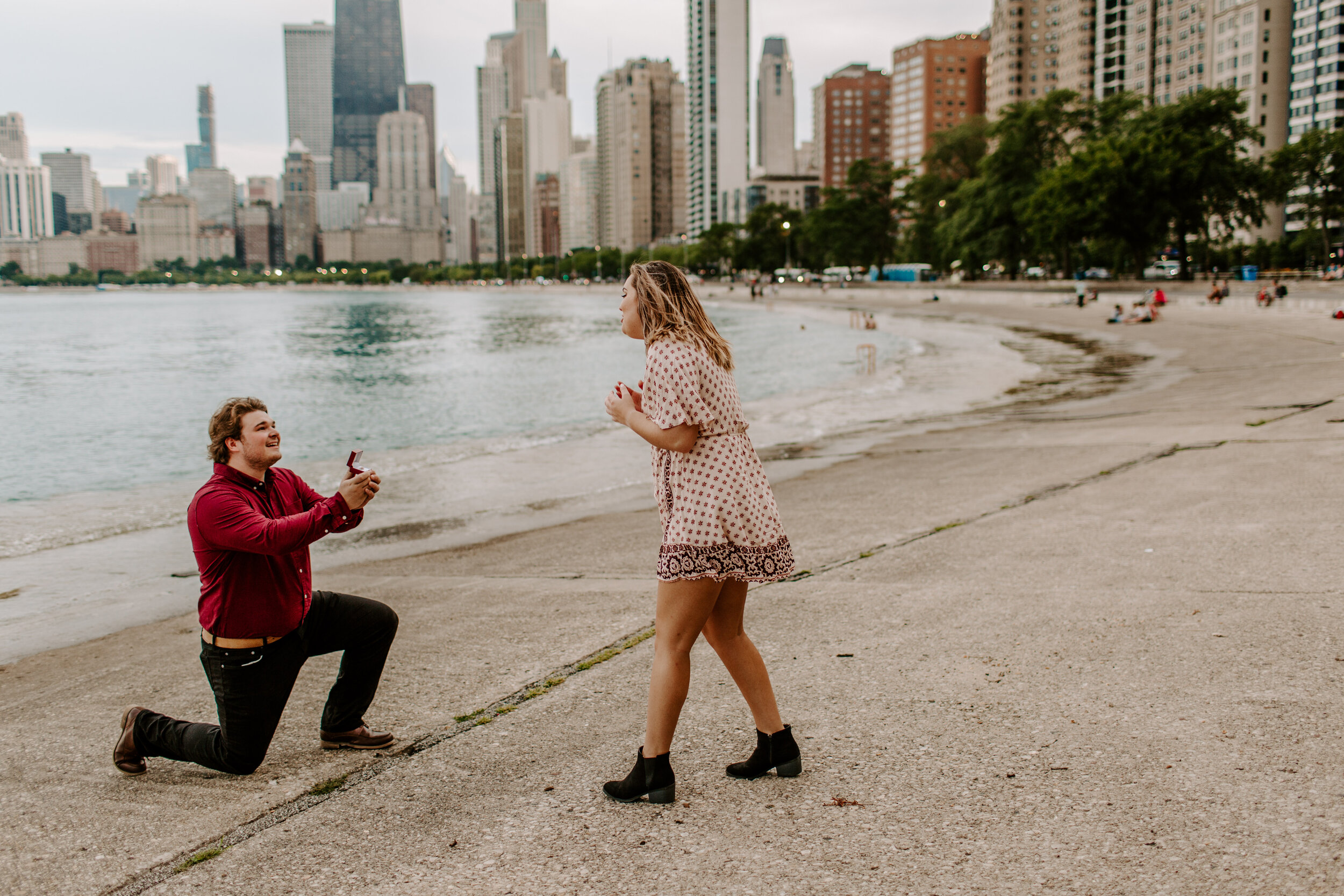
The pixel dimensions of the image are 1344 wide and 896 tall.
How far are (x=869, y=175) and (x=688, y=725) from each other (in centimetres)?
11845

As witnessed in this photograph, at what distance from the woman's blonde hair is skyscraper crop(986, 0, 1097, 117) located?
639ft

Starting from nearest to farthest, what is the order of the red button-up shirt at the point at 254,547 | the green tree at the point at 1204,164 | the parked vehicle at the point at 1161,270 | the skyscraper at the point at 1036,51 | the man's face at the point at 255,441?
the red button-up shirt at the point at 254,547, the man's face at the point at 255,441, the green tree at the point at 1204,164, the parked vehicle at the point at 1161,270, the skyscraper at the point at 1036,51

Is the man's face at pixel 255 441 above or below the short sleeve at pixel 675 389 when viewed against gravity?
below

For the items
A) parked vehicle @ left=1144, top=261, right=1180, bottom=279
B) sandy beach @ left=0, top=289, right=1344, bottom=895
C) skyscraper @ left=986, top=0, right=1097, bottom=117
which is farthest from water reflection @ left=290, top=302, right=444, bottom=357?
skyscraper @ left=986, top=0, right=1097, bottom=117

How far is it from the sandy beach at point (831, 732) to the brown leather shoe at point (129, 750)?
7 centimetres

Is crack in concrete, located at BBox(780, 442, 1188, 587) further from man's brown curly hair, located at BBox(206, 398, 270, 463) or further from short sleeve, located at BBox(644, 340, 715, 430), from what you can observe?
man's brown curly hair, located at BBox(206, 398, 270, 463)

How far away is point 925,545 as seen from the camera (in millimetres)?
7457

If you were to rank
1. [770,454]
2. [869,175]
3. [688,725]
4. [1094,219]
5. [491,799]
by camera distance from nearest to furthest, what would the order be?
[491,799] < [688,725] < [770,454] < [1094,219] < [869,175]

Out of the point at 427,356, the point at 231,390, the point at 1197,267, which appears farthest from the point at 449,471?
the point at 1197,267

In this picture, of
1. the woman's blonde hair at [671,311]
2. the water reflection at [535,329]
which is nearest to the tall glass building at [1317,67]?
the water reflection at [535,329]

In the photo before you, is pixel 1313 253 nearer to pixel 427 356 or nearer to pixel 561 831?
pixel 427 356

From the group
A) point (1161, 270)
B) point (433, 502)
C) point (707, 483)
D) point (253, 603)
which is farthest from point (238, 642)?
point (1161, 270)

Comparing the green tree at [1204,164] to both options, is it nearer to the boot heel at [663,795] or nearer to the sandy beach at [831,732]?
the sandy beach at [831,732]

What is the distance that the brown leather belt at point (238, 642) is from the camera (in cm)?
371
